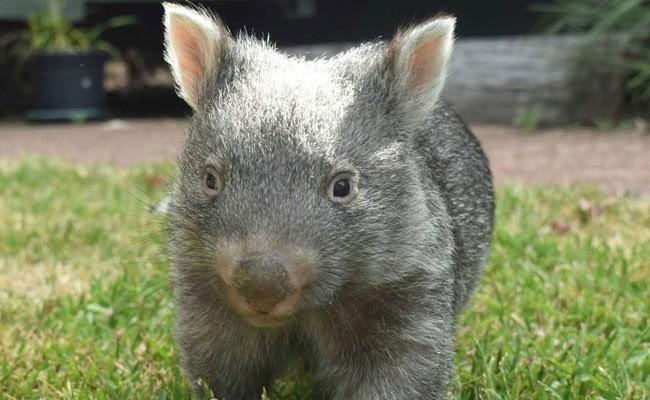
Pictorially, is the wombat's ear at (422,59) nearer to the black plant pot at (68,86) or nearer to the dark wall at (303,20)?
the dark wall at (303,20)

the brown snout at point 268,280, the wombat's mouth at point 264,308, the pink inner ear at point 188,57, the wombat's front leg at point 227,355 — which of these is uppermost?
the pink inner ear at point 188,57

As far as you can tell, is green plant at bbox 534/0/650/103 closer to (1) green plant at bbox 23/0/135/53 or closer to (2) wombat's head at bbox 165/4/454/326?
(1) green plant at bbox 23/0/135/53

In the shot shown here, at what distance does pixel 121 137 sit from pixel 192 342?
756 cm

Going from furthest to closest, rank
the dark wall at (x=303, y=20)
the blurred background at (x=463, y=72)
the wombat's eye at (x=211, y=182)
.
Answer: the dark wall at (x=303, y=20) → the blurred background at (x=463, y=72) → the wombat's eye at (x=211, y=182)

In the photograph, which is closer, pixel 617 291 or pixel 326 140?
pixel 326 140

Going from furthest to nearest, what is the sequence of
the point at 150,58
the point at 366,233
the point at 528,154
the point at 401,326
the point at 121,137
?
the point at 150,58
the point at 121,137
the point at 528,154
the point at 401,326
the point at 366,233

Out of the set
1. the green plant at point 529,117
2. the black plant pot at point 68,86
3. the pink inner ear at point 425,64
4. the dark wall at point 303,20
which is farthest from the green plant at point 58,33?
the pink inner ear at point 425,64

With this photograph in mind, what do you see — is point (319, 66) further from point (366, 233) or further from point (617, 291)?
point (617, 291)

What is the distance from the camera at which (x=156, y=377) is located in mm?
3242

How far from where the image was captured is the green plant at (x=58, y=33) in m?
11.6

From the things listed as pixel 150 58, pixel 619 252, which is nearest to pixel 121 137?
pixel 150 58

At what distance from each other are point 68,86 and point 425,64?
9138mm

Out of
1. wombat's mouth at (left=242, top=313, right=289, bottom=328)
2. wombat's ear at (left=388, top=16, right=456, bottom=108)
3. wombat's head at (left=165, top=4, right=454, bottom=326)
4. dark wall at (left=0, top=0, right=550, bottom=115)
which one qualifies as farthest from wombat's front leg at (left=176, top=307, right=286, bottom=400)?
dark wall at (left=0, top=0, right=550, bottom=115)

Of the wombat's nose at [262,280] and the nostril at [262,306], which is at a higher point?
the wombat's nose at [262,280]
